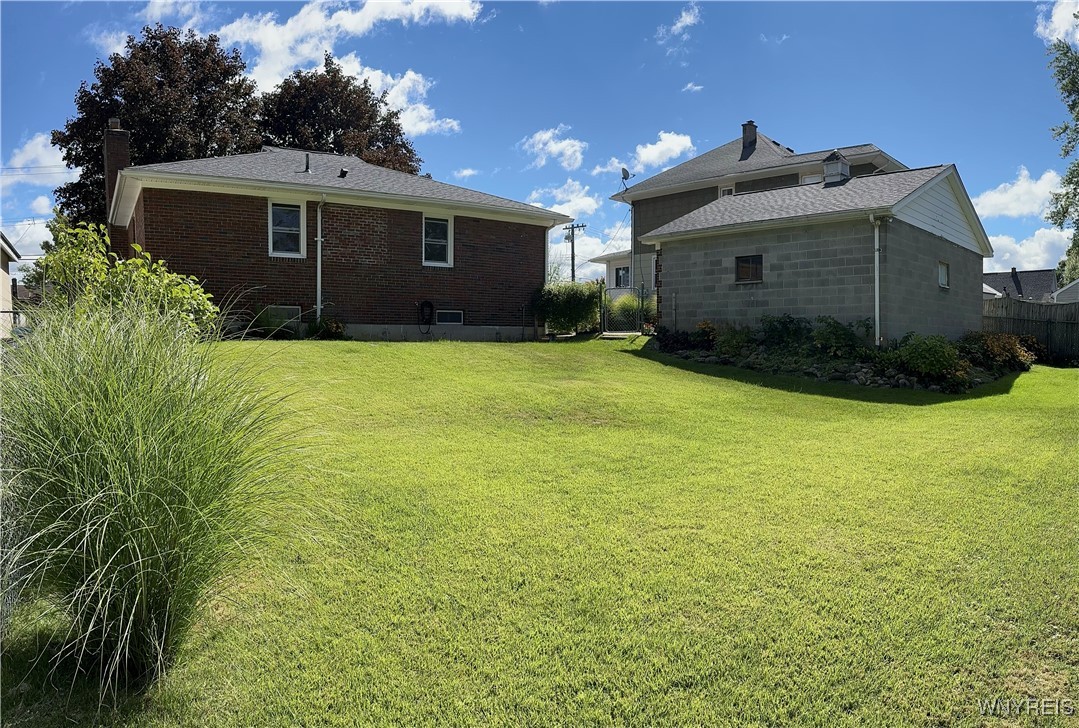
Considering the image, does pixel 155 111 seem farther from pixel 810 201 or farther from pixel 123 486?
pixel 123 486

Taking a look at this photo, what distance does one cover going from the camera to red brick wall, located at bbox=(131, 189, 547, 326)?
14.1m

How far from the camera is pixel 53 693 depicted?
8.78ft

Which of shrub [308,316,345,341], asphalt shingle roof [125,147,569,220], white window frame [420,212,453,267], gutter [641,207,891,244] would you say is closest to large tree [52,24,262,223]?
asphalt shingle roof [125,147,569,220]

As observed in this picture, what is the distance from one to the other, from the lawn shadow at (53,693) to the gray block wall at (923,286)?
48.0 ft

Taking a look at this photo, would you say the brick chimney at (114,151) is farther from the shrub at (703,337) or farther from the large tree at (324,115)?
the shrub at (703,337)

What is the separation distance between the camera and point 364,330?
1568 centimetres

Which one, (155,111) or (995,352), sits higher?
(155,111)

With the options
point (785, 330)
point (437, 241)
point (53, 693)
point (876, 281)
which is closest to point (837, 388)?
point (785, 330)

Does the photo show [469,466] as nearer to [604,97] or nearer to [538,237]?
[538,237]

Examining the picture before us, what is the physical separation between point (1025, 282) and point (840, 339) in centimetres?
4547

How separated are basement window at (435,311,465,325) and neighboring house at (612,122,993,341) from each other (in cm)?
529

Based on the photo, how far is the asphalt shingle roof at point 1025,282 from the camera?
4591cm

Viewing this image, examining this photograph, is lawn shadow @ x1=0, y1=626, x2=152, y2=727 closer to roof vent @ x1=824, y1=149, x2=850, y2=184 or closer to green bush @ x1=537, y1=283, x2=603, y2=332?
green bush @ x1=537, y1=283, x2=603, y2=332

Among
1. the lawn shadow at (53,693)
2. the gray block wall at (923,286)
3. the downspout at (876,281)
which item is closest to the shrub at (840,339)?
the downspout at (876,281)
